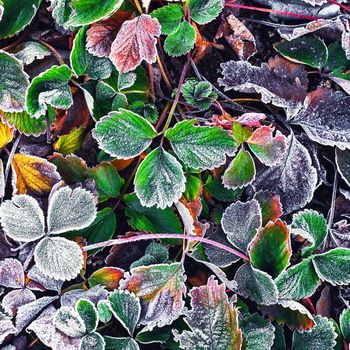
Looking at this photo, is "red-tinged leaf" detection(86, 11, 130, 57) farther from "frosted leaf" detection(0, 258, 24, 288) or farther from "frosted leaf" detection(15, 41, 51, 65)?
"frosted leaf" detection(0, 258, 24, 288)

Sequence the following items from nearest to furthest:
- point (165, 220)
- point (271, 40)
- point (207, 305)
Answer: point (207, 305) < point (165, 220) < point (271, 40)

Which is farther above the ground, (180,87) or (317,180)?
(180,87)

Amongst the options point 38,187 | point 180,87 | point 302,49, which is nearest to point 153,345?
point 38,187

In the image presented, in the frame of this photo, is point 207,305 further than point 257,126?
No

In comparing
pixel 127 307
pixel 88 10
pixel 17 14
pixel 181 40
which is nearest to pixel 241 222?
pixel 127 307

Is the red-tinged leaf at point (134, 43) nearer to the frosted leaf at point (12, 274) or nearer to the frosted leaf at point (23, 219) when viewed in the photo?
the frosted leaf at point (23, 219)

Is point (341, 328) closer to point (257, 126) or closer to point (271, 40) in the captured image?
point (257, 126)
